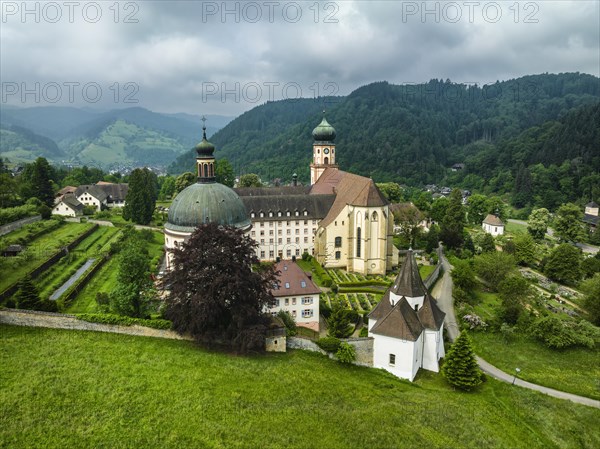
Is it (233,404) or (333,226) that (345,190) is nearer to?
(333,226)

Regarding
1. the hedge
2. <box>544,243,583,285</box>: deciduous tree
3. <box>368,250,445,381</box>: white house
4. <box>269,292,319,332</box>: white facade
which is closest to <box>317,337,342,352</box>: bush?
<box>368,250,445,381</box>: white house

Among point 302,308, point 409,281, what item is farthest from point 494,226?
point 302,308

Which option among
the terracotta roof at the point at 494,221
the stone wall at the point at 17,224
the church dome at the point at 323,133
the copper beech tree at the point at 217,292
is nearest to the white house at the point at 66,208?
the stone wall at the point at 17,224

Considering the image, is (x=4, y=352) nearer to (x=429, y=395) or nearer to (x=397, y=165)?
(x=429, y=395)

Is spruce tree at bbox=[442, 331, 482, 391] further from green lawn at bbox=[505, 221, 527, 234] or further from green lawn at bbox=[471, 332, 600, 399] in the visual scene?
green lawn at bbox=[505, 221, 527, 234]

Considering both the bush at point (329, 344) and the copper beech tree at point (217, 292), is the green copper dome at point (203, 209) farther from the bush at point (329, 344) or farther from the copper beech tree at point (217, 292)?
the bush at point (329, 344)

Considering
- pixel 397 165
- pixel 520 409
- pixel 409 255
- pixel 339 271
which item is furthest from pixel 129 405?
pixel 397 165

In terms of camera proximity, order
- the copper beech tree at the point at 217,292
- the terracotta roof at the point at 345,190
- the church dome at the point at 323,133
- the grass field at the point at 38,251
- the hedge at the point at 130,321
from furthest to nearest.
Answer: the church dome at the point at 323,133 < the terracotta roof at the point at 345,190 < the grass field at the point at 38,251 < the hedge at the point at 130,321 < the copper beech tree at the point at 217,292
